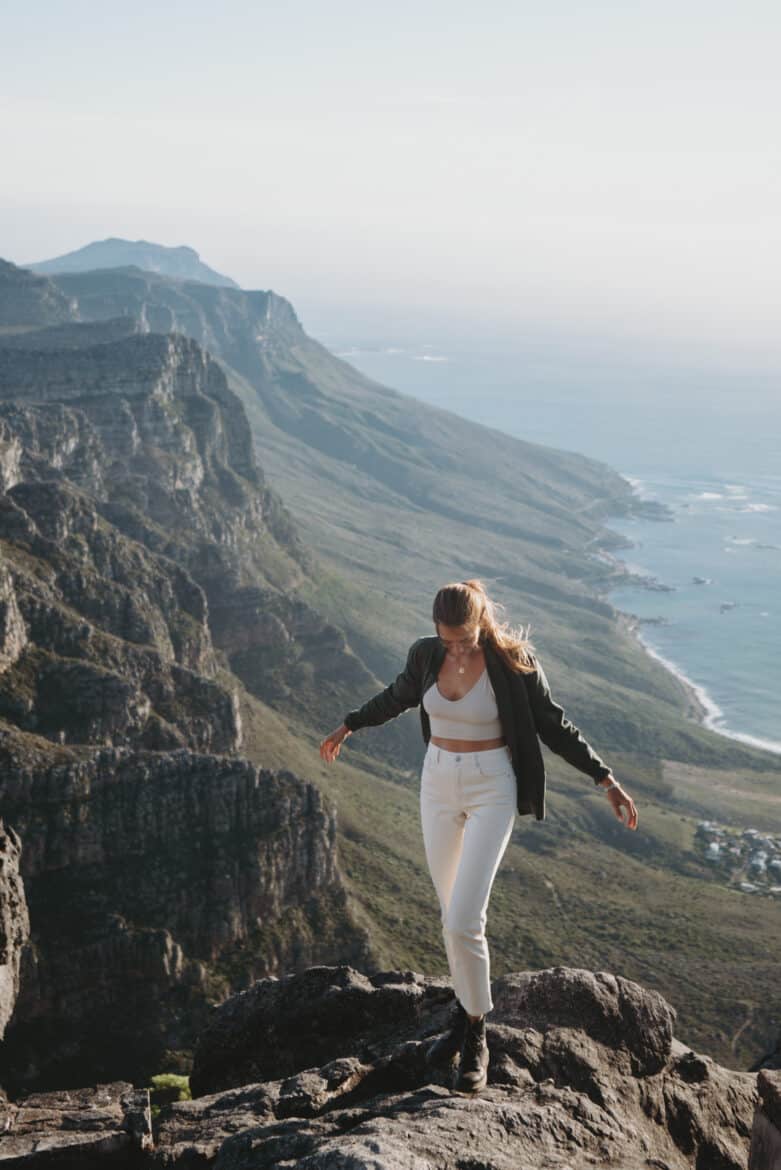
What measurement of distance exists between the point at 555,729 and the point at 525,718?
0.38 metres

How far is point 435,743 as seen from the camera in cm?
1101

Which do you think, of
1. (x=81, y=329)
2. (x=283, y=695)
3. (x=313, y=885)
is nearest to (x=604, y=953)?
(x=313, y=885)

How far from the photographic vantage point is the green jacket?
10.7m

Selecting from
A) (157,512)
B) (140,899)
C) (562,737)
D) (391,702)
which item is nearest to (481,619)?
(562,737)

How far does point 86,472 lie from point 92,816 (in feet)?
232

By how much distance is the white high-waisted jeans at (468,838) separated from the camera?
10.4 metres

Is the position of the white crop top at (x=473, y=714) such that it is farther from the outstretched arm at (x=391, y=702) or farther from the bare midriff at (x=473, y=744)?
the outstretched arm at (x=391, y=702)

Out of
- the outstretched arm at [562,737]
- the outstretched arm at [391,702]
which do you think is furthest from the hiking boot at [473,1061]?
the outstretched arm at [391,702]

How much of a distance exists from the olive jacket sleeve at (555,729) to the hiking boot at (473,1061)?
297 centimetres

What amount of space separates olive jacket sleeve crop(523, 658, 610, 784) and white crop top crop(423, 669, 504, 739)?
45 centimetres

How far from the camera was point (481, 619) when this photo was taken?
10734 mm

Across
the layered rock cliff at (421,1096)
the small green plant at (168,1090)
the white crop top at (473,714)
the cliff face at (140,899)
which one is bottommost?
the cliff face at (140,899)

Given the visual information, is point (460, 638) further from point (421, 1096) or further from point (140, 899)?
point (140, 899)

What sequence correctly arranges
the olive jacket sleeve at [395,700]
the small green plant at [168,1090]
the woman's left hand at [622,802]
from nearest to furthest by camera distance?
1. the woman's left hand at [622,802]
2. the olive jacket sleeve at [395,700]
3. the small green plant at [168,1090]
